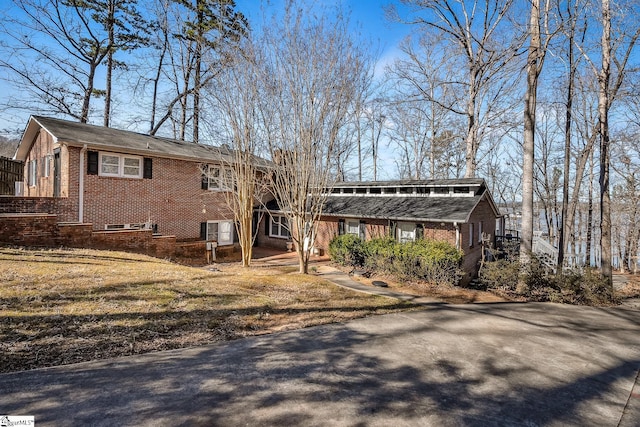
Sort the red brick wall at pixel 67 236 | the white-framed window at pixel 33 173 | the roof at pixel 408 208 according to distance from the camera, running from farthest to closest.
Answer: the white-framed window at pixel 33 173, the roof at pixel 408 208, the red brick wall at pixel 67 236

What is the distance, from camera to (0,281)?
6121mm

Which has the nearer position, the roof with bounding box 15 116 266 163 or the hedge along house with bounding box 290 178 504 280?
the roof with bounding box 15 116 266 163

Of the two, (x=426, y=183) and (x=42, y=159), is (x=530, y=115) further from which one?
(x=42, y=159)

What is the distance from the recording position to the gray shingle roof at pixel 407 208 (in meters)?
13.7

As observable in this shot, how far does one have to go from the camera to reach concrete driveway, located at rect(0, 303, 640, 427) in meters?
3.10

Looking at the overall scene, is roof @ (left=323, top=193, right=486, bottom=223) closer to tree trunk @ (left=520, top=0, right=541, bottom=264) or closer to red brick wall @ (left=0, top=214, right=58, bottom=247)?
tree trunk @ (left=520, top=0, right=541, bottom=264)

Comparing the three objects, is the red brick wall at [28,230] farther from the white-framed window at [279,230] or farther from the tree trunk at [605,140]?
the tree trunk at [605,140]

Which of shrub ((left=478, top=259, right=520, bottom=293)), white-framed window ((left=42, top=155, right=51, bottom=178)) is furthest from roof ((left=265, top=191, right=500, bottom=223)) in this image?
white-framed window ((left=42, top=155, right=51, bottom=178))

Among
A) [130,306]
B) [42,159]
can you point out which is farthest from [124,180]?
[130,306]

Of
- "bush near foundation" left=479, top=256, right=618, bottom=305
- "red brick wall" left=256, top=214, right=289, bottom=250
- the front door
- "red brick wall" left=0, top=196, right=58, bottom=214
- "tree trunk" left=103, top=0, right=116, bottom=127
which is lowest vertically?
"bush near foundation" left=479, top=256, right=618, bottom=305

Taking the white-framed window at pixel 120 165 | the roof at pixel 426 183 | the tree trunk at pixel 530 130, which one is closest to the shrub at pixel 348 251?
the roof at pixel 426 183

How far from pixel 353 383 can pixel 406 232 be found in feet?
38.3

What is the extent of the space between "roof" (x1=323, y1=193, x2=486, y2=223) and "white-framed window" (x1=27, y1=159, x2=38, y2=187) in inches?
564

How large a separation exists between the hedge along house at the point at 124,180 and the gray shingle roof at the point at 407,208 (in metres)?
6.14
